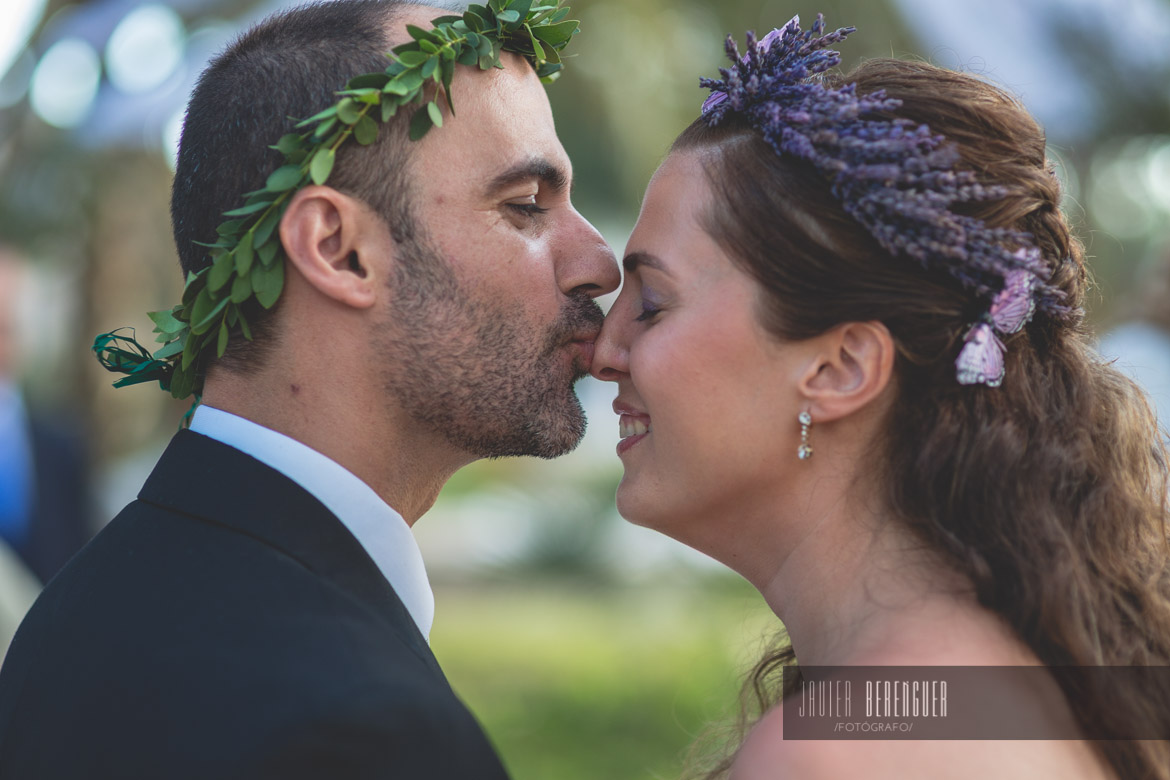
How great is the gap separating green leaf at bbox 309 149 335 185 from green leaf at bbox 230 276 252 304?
11.9 inches

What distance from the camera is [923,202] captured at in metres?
2.46

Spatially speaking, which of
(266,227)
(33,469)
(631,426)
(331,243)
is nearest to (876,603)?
(631,426)

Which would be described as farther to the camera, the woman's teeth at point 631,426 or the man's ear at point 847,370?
the woman's teeth at point 631,426

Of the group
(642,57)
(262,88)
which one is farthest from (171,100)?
(262,88)

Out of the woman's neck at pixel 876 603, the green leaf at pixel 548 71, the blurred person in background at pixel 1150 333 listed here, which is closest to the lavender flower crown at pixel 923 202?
the woman's neck at pixel 876 603

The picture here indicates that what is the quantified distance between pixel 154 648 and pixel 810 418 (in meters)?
1.53

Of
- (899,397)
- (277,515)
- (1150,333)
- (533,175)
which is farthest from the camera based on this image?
(1150,333)

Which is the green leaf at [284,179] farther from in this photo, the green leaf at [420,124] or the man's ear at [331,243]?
the green leaf at [420,124]

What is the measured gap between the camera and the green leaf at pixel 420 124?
2875 mm

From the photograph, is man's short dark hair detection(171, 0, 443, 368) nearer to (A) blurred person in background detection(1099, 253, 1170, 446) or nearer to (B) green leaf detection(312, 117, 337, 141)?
(B) green leaf detection(312, 117, 337, 141)

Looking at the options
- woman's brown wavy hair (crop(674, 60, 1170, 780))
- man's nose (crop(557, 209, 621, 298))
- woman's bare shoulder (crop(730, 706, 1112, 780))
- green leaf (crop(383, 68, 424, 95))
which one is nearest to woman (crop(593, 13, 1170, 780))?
woman's brown wavy hair (crop(674, 60, 1170, 780))

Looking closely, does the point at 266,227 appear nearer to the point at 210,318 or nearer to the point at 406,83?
the point at 210,318

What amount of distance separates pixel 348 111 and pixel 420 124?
0.21 m

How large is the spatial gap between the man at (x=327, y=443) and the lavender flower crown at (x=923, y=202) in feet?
2.81
